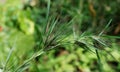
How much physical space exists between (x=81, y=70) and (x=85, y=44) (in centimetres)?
210

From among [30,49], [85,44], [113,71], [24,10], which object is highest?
[85,44]

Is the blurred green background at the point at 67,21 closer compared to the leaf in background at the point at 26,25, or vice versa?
the blurred green background at the point at 67,21

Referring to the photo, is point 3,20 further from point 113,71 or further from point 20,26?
point 113,71

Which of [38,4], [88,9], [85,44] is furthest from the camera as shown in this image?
[38,4]

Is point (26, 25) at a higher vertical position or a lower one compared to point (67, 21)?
lower

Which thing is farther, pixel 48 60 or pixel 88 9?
pixel 88 9

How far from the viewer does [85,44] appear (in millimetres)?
1549

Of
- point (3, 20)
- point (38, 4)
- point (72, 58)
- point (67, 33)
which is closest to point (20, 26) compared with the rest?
point (3, 20)

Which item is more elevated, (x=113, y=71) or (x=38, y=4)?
(x=38, y=4)

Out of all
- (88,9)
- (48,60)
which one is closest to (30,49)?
(48,60)

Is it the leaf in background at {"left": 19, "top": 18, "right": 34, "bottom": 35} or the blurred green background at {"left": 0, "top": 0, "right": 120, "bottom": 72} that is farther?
the leaf in background at {"left": 19, "top": 18, "right": 34, "bottom": 35}

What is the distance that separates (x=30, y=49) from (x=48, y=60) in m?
0.22

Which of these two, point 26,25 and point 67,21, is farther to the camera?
point 26,25

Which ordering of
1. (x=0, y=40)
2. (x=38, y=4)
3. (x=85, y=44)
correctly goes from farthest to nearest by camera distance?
(x=38, y=4)
(x=0, y=40)
(x=85, y=44)
